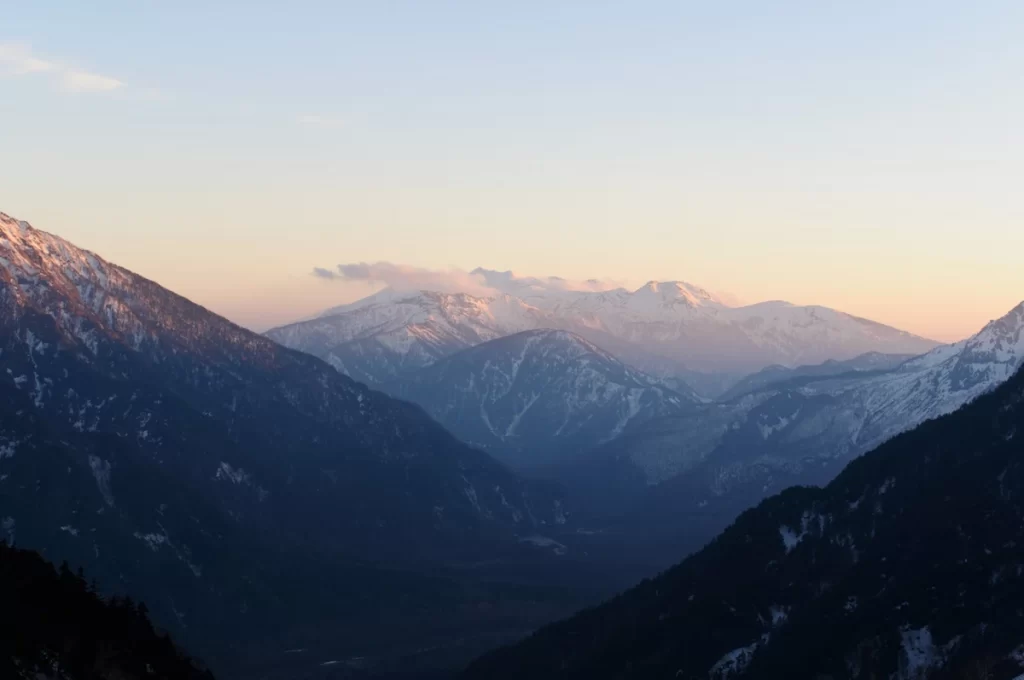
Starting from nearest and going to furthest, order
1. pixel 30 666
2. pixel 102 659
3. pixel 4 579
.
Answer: pixel 30 666
pixel 102 659
pixel 4 579

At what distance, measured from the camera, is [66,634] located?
16625 centimetres

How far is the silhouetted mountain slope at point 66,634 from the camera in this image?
154 meters

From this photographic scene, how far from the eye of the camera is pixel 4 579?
17650 cm

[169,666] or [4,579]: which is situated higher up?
[4,579]

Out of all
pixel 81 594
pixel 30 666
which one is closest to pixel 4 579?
pixel 81 594

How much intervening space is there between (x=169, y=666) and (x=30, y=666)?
31188 millimetres

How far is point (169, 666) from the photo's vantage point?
7072 inches

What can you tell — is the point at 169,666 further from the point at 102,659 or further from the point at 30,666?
the point at 30,666

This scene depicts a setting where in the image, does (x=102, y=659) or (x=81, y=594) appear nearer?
(x=102, y=659)

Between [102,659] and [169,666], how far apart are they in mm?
15820

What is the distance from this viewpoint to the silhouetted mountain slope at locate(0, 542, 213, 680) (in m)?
154

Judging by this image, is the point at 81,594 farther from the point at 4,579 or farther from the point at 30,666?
the point at 30,666

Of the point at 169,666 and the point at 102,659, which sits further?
the point at 169,666

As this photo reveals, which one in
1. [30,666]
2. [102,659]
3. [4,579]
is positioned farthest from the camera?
[4,579]
